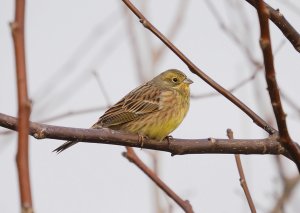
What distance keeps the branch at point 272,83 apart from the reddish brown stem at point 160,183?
2.43 feet

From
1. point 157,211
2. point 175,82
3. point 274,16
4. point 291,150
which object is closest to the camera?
point 291,150

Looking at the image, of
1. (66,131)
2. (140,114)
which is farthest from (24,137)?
(140,114)

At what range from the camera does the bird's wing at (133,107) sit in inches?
235

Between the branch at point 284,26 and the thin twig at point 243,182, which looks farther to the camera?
the branch at point 284,26

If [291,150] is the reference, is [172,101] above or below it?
above

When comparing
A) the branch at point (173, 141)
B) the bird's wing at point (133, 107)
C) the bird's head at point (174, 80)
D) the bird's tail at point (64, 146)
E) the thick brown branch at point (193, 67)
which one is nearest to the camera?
the thick brown branch at point (193, 67)

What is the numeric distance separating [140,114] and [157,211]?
108cm

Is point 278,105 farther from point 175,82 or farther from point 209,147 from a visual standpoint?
point 175,82

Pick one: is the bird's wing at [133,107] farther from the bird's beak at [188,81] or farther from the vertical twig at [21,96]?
the vertical twig at [21,96]

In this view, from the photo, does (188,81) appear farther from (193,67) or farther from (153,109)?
(193,67)

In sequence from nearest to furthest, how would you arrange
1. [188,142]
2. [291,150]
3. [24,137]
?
[24,137]
[291,150]
[188,142]

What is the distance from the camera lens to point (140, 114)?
5992mm

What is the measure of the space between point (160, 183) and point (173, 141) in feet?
1.79

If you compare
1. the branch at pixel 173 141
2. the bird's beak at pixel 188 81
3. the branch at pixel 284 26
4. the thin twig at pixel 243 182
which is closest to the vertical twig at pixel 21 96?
the thin twig at pixel 243 182
